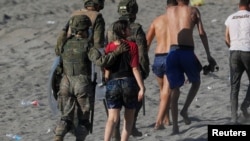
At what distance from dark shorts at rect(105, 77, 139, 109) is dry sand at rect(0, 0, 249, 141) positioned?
1.48m

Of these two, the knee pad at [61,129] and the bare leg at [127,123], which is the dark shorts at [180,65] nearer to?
the bare leg at [127,123]

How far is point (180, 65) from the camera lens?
13.1 m

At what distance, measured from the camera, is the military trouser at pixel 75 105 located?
11555 mm

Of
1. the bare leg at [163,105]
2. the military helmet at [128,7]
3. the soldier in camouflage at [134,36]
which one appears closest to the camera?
the soldier in camouflage at [134,36]

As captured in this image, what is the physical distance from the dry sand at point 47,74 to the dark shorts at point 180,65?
2.33ft

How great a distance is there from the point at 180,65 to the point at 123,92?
5.72 feet

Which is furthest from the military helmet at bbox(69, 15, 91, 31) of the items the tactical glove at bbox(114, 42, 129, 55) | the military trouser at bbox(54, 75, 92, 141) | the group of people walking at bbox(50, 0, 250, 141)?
the military trouser at bbox(54, 75, 92, 141)

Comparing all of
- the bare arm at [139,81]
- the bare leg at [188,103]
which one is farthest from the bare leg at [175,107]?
the bare arm at [139,81]

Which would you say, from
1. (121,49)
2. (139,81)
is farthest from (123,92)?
(121,49)

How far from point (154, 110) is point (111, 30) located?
2658 mm

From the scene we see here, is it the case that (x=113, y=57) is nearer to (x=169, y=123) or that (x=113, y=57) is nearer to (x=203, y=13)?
(x=169, y=123)

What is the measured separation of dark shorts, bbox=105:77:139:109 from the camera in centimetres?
1156

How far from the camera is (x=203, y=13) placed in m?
23.2

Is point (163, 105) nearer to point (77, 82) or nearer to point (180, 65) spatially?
point (180, 65)
